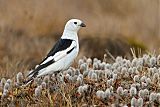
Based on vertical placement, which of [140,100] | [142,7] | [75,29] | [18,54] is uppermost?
[142,7]

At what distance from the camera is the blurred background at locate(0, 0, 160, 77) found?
11438 mm

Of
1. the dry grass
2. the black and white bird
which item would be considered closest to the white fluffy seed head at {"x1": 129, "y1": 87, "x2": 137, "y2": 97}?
the black and white bird

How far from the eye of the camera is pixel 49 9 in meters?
14.0

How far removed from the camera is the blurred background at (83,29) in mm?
11438

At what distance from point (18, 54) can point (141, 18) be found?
4762 mm

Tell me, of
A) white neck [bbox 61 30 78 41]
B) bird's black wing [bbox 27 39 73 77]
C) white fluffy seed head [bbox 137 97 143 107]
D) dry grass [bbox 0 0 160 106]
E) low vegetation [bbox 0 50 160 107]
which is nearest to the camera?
white fluffy seed head [bbox 137 97 143 107]

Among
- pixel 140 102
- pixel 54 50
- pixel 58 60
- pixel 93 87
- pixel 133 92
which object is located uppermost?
pixel 54 50

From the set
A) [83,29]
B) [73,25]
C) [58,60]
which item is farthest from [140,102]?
[83,29]

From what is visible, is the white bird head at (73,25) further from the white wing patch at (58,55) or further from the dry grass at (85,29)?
the dry grass at (85,29)

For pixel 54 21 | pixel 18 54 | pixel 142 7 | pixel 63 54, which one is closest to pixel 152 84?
pixel 63 54

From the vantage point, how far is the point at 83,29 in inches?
515

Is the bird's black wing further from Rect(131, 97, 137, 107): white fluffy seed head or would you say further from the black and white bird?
Rect(131, 97, 137, 107): white fluffy seed head

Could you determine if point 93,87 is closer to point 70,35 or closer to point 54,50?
point 54,50

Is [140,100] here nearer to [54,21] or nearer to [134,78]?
[134,78]
